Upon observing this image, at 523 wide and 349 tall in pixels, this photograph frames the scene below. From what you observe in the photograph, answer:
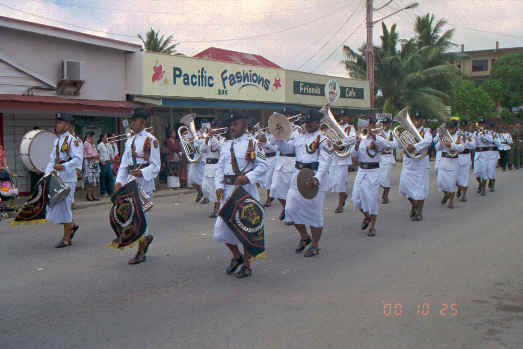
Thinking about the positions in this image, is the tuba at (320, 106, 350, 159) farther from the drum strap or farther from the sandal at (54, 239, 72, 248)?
the sandal at (54, 239, 72, 248)

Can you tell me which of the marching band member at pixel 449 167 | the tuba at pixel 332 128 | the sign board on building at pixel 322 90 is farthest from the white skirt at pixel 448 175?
the sign board on building at pixel 322 90

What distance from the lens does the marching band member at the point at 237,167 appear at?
19.8 ft

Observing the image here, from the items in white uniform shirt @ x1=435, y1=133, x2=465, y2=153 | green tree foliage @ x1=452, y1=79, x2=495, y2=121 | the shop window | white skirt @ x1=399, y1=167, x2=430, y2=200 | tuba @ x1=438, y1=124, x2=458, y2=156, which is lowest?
white skirt @ x1=399, y1=167, x2=430, y2=200

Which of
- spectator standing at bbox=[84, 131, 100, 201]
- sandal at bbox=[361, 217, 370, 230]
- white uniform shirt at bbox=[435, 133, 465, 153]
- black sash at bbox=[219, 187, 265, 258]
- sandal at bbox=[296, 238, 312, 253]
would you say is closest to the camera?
black sash at bbox=[219, 187, 265, 258]

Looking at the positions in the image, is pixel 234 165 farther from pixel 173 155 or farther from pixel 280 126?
pixel 173 155

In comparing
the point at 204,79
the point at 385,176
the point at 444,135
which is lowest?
the point at 385,176

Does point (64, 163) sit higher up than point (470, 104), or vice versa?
point (470, 104)

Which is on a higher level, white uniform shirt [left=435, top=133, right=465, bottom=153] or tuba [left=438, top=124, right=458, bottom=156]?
tuba [left=438, top=124, right=458, bottom=156]

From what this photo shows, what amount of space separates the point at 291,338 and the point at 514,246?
489 centimetres

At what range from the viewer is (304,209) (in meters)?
7.05

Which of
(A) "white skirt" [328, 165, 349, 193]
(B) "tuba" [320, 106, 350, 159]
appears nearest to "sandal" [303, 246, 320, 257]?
(B) "tuba" [320, 106, 350, 159]

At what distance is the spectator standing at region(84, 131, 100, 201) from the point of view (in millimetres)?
13633

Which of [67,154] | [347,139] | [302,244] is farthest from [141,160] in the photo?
[347,139]

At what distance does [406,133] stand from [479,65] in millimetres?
73386
